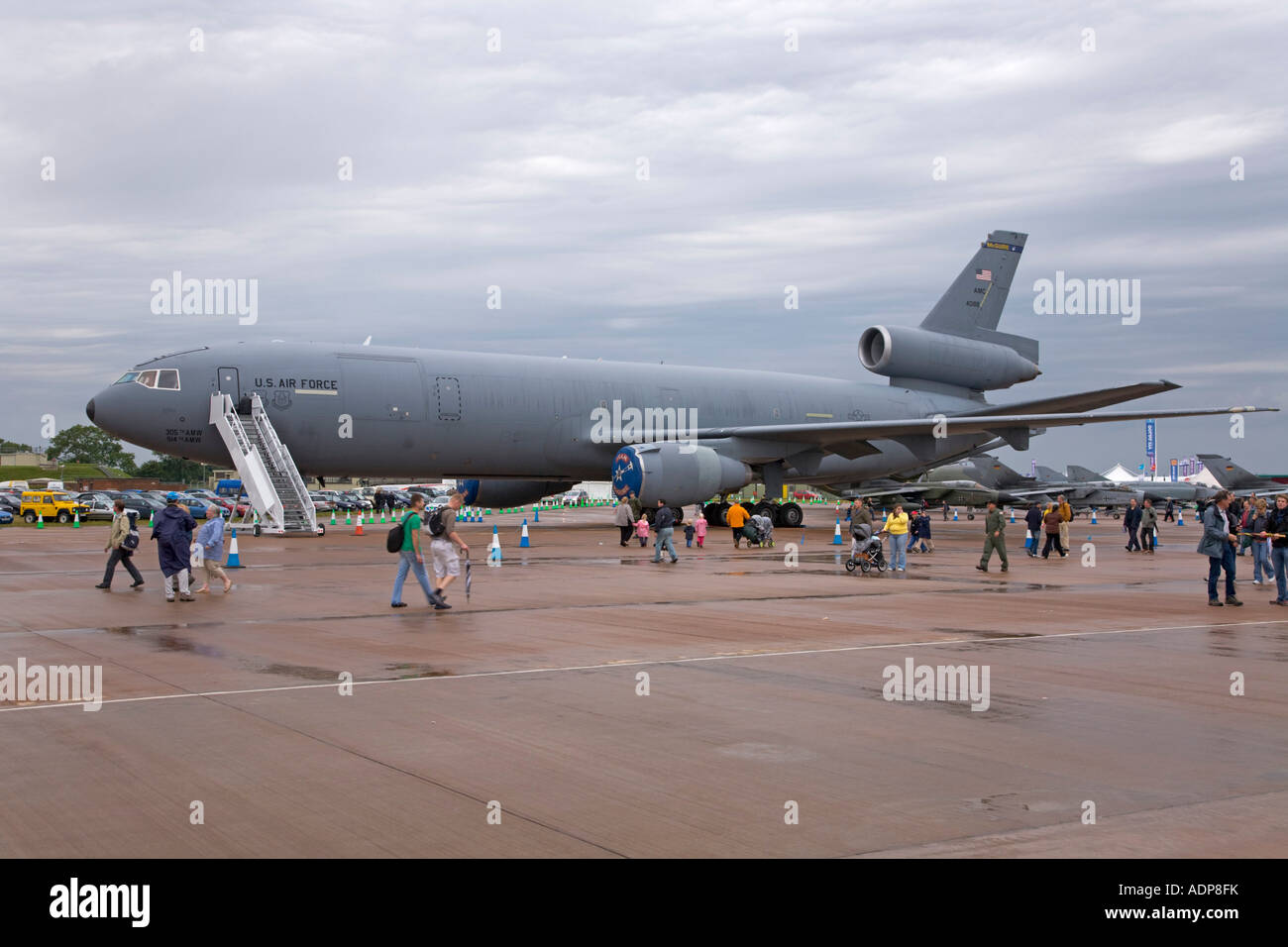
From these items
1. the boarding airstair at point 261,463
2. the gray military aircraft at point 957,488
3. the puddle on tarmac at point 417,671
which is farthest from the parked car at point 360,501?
the puddle on tarmac at point 417,671

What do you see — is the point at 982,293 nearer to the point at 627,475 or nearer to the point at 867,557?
the point at 627,475

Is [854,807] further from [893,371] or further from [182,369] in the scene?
[893,371]

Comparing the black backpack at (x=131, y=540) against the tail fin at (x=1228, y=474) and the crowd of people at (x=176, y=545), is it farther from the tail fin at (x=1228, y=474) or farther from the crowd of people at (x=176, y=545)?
the tail fin at (x=1228, y=474)

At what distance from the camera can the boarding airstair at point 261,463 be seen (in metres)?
27.3

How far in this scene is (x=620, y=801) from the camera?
5.68 meters

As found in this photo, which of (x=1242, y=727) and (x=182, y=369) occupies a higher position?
(x=182, y=369)

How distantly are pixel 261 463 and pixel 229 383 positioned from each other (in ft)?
6.93

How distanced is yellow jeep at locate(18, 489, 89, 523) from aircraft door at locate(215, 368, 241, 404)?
77.4ft

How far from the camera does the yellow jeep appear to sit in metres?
47.9

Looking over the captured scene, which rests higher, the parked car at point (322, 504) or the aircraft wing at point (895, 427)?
the aircraft wing at point (895, 427)

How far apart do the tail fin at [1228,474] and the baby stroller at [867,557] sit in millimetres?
39153

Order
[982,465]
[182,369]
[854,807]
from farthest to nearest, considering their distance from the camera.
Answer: [982,465] → [182,369] → [854,807]

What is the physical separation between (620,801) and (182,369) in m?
24.9
